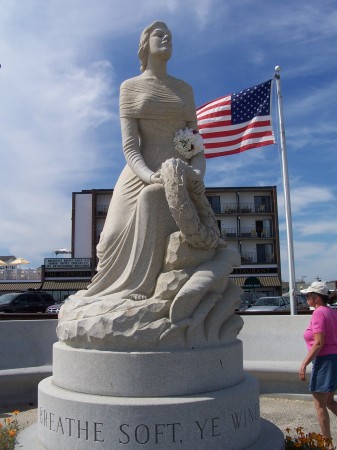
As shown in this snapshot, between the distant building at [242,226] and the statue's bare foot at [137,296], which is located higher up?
the distant building at [242,226]

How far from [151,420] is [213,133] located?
8780 millimetres

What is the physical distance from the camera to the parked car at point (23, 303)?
21750mm

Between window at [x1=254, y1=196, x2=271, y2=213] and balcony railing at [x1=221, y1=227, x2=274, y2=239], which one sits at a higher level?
window at [x1=254, y1=196, x2=271, y2=213]

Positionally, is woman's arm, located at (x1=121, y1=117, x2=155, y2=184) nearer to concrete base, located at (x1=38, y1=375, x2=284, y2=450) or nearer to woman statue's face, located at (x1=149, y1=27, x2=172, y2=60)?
woman statue's face, located at (x1=149, y1=27, x2=172, y2=60)

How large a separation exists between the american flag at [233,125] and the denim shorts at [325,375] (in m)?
7.43

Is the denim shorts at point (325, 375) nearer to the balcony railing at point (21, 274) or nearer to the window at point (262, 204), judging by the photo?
the window at point (262, 204)

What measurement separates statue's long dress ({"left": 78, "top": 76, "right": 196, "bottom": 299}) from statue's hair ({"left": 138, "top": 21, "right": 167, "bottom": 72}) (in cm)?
32

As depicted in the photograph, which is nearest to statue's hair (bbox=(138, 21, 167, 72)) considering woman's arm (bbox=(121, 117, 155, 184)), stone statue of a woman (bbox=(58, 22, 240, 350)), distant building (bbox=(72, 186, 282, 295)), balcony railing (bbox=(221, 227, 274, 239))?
stone statue of a woman (bbox=(58, 22, 240, 350))

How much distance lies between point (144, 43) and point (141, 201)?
6.58ft

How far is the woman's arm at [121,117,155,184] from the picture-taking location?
452 cm

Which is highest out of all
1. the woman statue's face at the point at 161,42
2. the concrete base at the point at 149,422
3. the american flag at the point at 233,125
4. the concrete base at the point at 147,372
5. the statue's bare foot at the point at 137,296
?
the american flag at the point at 233,125

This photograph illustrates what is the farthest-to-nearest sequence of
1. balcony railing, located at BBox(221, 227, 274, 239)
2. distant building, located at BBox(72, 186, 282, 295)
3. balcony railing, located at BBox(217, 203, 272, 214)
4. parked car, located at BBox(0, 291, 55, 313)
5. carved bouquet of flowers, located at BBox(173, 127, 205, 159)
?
balcony railing, located at BBox(217, 203, 272, 214), balcony railing, located at BBox(221, 227, 274, 239), distant building, located at BBox(72, 186, 282, 295), parked car, located at BBox(0, 291, 55, 313), carved bouquet of flowers, located at BBox(173, 127, 205, 159)

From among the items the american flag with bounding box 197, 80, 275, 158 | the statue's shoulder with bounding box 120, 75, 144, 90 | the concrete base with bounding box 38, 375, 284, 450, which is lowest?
the concrete base with bounding box 38, 375, 284, 450

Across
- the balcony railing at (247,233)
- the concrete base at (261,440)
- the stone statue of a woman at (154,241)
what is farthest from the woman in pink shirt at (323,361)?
the balcony railing at (247,233)
